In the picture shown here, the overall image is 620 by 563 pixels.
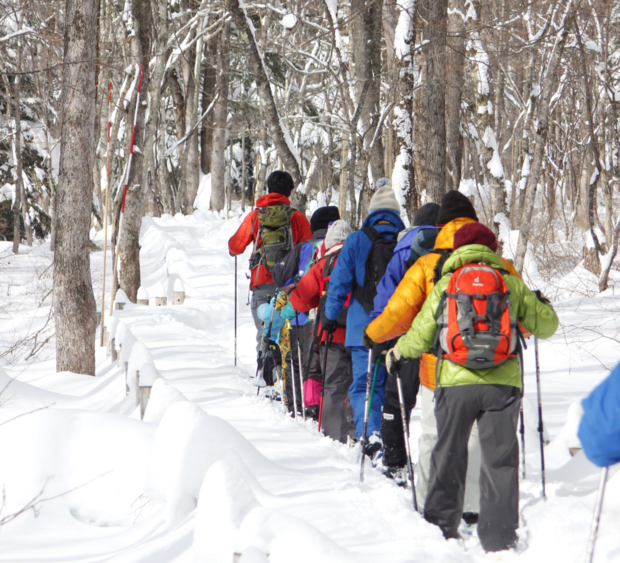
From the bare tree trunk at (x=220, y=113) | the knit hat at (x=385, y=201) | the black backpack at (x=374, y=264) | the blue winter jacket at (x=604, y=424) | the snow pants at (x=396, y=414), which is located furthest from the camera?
the bare tree trunk at (x=220, y=113)

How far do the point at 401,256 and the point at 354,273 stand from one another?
1.92ft

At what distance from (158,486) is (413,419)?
338 cm

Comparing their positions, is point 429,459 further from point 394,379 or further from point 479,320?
point 479,320

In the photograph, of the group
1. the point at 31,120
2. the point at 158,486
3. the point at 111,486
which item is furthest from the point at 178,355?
the point at 31,120

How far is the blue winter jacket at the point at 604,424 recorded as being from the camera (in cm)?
176

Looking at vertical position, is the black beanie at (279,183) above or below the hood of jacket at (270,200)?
above

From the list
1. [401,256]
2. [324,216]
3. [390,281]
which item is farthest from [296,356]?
[401,256]

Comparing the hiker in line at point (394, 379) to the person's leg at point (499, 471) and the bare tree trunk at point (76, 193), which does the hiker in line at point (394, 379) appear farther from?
the bare tree trunk at point (76, 193)

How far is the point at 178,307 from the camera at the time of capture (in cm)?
1261

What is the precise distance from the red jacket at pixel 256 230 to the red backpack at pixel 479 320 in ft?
12.8

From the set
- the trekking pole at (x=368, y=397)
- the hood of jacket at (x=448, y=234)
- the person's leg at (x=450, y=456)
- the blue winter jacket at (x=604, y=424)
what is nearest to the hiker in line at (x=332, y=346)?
the trekking pole at (x=368, y=397)

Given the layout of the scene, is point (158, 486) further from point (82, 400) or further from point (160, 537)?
point (82, 400)

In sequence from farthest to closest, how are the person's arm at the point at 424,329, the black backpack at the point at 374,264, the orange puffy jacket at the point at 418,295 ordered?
the black backpack at the point at 374,264
the orange puffy jacket at the point at 418,295
the person's arm at the point at 424,329

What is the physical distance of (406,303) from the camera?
377cm
